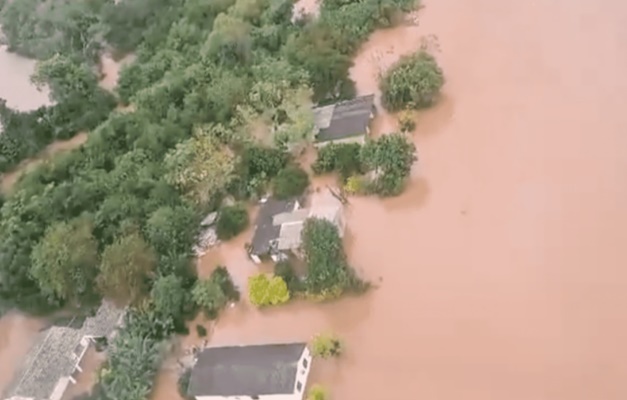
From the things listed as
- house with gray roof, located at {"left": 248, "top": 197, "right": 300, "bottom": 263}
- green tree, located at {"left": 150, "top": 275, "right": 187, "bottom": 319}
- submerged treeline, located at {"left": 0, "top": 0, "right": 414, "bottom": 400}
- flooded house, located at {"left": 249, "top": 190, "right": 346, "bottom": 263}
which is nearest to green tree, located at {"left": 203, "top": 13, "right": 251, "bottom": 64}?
submerged treeline, located at {"left": 0, "top": 0, "right": 414, "bottom": 400}

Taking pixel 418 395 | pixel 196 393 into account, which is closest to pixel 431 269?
pixel 418 395

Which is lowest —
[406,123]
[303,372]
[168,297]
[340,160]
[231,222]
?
[303,372]

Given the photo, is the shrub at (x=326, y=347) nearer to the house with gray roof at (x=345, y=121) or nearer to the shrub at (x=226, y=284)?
the shrub at (x=226, y=284)

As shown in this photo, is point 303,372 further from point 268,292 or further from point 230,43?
point 230,43

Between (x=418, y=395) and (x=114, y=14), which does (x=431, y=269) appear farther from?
(x=114, y=14)

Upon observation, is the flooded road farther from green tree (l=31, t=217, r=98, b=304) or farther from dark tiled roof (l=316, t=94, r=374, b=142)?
green tree (l=31, t=217, r=98, b=304)

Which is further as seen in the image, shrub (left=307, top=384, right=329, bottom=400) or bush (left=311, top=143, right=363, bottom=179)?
bush (left=311, top=143, right=363, bottom=179)

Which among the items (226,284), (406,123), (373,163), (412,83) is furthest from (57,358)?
(412,83)
